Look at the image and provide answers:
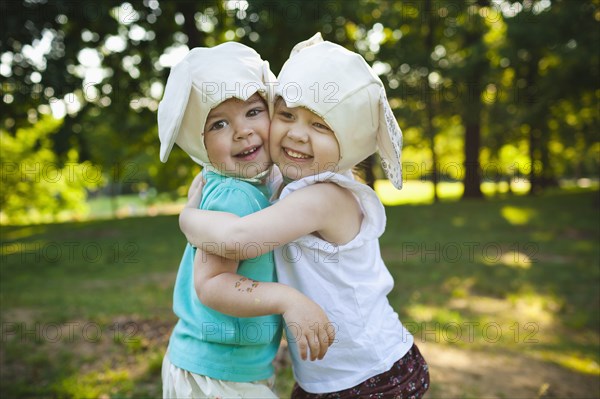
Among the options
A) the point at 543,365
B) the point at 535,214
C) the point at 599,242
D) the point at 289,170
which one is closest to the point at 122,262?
the point at 543,365

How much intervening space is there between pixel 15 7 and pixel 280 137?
413 centimetres

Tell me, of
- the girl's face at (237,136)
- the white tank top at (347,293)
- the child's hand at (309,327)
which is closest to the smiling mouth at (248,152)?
the girl's face at (237,136)

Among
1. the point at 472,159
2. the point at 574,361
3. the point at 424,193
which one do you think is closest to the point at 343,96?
the point at 574,361

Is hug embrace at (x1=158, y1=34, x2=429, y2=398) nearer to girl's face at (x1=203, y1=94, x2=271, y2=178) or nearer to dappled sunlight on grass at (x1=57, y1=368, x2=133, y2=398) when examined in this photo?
girl's face at (x1=203, y1=94, x2=271, y2=178)

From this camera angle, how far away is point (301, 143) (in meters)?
1.78

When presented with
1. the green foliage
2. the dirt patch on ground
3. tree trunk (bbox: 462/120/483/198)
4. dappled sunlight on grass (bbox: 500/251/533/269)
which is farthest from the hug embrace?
the green foliage

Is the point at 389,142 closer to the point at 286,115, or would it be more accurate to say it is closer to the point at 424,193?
the point at 286,115

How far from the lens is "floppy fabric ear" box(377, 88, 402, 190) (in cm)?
177

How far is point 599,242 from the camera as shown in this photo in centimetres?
888

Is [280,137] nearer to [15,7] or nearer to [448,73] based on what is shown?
[15,7]

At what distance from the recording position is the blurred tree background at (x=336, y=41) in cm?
593

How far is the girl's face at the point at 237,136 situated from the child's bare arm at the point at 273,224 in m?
0.23

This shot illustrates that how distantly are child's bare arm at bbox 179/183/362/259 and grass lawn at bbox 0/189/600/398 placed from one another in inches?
86.3

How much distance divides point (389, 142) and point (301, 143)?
0.35 m
